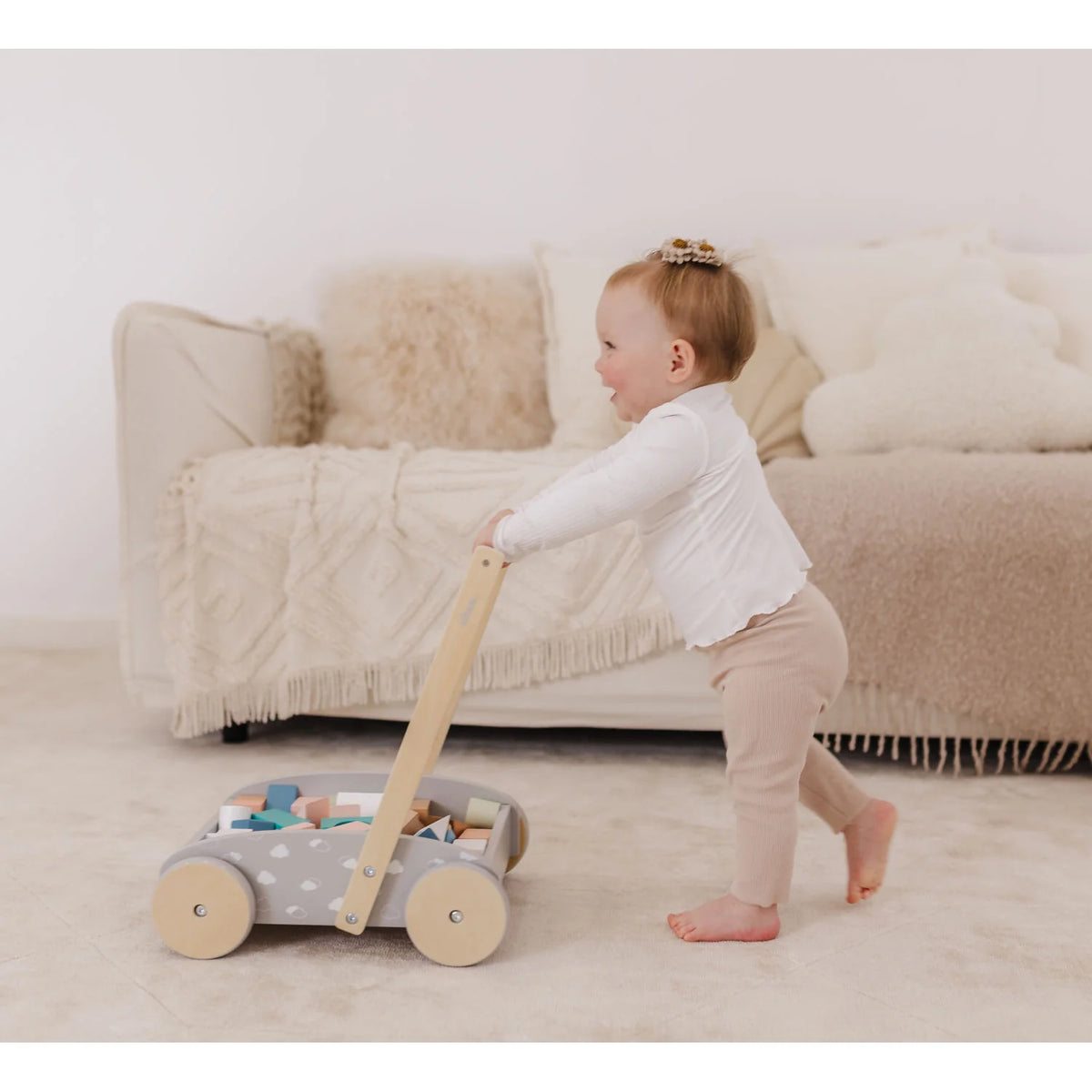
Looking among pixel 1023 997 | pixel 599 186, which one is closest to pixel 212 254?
pixel 599 186

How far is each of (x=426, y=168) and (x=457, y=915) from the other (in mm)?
1871

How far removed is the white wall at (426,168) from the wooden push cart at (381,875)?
165cm

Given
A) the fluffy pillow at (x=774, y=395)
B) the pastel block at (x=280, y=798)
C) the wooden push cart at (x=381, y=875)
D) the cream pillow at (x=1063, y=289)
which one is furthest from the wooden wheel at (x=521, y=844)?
the cream pillow at (x=1063, y=289)

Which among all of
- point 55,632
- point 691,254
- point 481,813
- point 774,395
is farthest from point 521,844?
point 55,632

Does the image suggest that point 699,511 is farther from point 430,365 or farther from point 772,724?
point 430,365

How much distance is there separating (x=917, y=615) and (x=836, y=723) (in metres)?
0.19

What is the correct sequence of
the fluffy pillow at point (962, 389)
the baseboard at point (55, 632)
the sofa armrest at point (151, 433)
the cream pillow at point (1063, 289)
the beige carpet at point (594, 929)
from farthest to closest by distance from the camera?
the baseboard at point (55, 632) < the cream pillow at point (1063, 289) < the fluffy pillow at point (962, 389) < the sofa armrest at point (151, 433) < the beige carpet at point (594, 929)

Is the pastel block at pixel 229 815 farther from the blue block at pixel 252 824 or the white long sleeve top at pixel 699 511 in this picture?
the white long sleeve top at pixel 699 511

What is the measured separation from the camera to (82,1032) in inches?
36.4

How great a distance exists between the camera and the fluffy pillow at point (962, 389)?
1913mm

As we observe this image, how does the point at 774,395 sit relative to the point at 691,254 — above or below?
below

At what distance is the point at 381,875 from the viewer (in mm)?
1055

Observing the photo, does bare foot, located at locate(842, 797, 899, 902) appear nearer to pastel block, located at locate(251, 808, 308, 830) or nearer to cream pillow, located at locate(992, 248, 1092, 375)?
pastel block, located at locate(251, 808, 308, 830)

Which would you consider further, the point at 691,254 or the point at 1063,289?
the point at 1063,289
